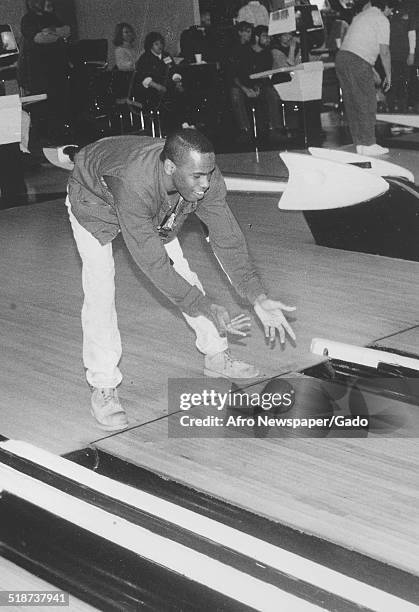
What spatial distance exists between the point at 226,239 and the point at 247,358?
3.23ft

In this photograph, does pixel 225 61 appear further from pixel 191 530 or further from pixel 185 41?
pixel 191 530

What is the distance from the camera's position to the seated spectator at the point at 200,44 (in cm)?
1044

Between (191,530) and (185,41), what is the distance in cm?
899

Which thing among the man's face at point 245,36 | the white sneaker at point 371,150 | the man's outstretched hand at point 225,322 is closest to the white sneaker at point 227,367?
the man's outstretched hand at point 225,322

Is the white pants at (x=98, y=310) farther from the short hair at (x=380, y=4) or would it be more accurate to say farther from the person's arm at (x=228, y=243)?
the short hair at (x=380, y=4)

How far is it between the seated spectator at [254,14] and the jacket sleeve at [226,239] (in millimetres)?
8427

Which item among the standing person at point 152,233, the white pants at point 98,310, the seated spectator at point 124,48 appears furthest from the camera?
the seated spectator at point 124,48

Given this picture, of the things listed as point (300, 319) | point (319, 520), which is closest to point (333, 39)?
point (300, 319)

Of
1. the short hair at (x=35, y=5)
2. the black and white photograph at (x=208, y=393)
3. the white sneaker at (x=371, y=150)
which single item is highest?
the short hair at (x=35, y=5)

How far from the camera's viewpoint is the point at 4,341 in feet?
14.4

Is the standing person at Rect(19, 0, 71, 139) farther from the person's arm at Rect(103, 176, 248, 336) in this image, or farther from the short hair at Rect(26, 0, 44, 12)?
the person's arm at Rect(103, 176, 248, 336)

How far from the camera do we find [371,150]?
8227mm

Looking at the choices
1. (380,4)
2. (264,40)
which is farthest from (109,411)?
(264,40)

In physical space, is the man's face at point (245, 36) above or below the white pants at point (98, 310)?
above
